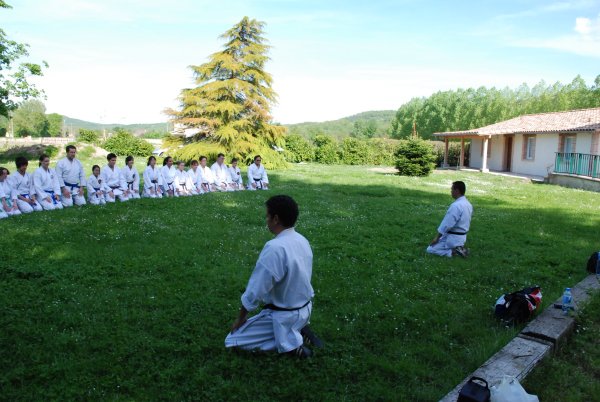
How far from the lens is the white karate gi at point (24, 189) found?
10758mm

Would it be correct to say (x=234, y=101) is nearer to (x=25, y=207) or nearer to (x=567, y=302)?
(x=25, y=207)

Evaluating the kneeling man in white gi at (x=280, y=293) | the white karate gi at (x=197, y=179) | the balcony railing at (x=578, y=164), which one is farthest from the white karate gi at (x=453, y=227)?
the balcony railing at (x=578, y=164)

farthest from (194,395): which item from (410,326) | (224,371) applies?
(410,326)

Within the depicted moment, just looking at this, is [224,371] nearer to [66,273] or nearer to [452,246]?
[66,273]

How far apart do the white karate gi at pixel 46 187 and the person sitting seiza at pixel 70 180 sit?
0.22 meters

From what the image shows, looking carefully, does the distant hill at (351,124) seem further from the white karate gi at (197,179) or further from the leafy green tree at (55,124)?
the white karate gi at (197,179)

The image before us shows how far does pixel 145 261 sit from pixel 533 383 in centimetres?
541

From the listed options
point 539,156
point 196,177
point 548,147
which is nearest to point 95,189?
point 196,177

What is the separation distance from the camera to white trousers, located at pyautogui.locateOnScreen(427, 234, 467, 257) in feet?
26.3

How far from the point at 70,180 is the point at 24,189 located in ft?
4.54

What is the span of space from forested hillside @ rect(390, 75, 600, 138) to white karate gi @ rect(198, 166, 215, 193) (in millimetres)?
49820

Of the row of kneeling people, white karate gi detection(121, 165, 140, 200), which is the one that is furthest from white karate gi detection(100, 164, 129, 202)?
white karate gi detection(121, 165, 140, 200)

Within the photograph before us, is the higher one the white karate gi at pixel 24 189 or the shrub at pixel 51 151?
the shrub at pixel 51 151

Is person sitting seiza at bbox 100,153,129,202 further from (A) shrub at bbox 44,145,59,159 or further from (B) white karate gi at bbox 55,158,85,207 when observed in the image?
(A) shrub at bbox 44,145,59,159
